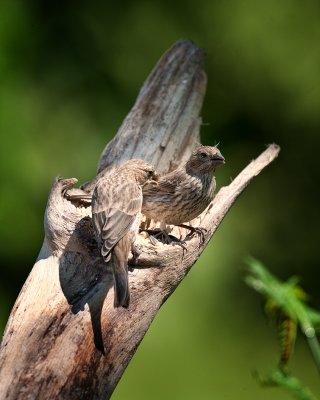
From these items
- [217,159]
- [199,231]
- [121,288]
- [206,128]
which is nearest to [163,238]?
[199,231]

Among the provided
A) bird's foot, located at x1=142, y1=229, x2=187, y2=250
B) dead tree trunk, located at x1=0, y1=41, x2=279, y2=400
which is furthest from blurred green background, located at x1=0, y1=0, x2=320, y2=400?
bird's foot, located at x1=142, y1=229, x2=187, y2=250

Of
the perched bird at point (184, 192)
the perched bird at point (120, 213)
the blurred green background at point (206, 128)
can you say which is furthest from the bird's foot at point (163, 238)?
the blurred green background at point (206, 128)

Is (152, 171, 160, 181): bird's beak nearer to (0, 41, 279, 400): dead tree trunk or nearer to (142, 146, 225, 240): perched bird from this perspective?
(142, 146, 225, 240): perched bird

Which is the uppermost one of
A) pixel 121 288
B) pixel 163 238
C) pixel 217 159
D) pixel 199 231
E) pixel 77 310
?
pixel 217 159

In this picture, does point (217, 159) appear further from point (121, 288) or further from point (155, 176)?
point (121, 288)

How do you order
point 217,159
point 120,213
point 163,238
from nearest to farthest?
point 120,213 < point 163,238 < point 217,159
